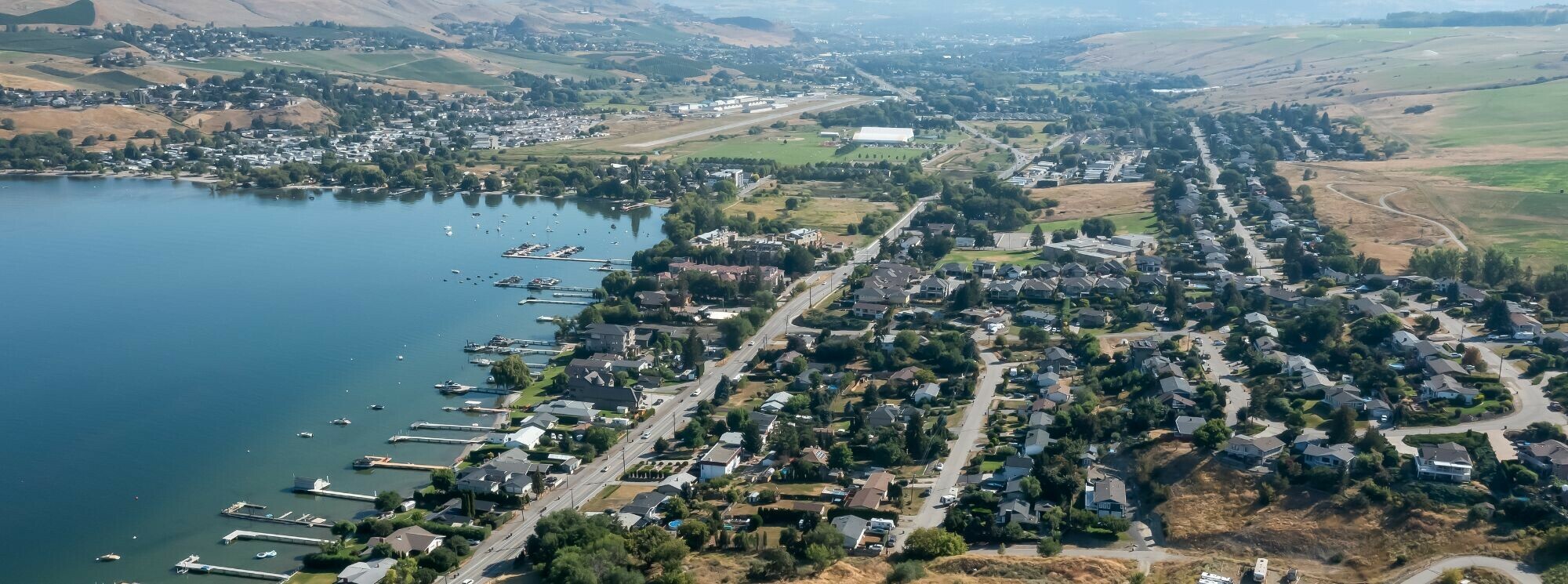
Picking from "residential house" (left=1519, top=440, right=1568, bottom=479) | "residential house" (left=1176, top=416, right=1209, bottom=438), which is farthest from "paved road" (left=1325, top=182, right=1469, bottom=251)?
"residential house" (left=1176, top=416, right=1209, bottom=438)

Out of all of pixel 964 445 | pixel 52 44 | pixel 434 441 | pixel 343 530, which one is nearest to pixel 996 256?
pixel 964 445

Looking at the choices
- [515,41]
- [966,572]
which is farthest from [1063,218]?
[515,41]

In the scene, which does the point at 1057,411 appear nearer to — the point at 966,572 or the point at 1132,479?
the point at 1132,479

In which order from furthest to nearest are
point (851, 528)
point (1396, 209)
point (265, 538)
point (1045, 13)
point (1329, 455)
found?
point (1045, 13) < point (1396, 209) < point (1329, 455) < point (265, 538) < point (851, 528)

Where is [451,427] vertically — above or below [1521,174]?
below

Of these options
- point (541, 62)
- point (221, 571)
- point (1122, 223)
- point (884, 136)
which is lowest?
point (221, 571)

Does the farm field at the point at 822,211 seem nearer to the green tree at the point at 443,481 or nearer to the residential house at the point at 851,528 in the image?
the green tree at the point at 443,481

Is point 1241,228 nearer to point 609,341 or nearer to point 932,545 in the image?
point 609,341
